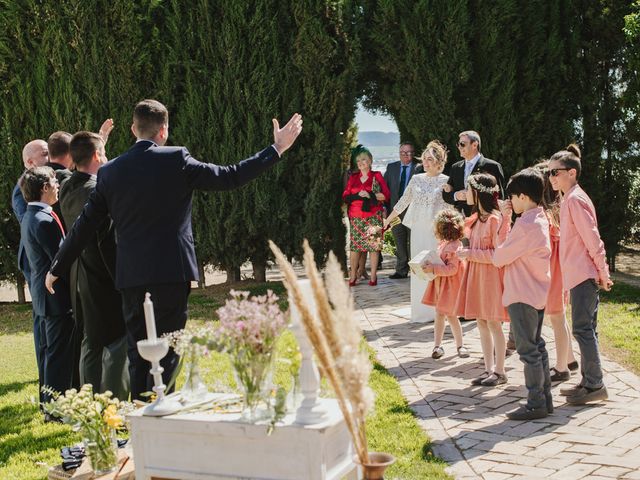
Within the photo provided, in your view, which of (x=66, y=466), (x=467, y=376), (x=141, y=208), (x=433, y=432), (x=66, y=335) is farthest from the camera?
(x=467, y=376)

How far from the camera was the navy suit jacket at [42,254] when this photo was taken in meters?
5.93

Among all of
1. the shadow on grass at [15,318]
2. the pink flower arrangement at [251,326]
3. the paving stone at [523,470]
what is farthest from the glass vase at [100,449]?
the shadow on grass at [15,318]

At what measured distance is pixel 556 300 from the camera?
21.2 ft

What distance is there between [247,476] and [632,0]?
999 centimetres

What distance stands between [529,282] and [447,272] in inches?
68.7

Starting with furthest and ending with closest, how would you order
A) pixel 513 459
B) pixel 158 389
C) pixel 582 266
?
pixel 582 266, pixel 513 459, pixel 158 389

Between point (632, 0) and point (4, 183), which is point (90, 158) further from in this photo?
point (632, 0)

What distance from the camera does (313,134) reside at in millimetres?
11781

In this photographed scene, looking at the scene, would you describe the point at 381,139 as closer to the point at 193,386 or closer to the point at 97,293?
the point at 97,293

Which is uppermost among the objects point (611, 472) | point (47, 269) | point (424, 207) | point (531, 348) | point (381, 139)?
point (381, 139)

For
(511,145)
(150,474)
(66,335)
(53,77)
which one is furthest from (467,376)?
(53,77)

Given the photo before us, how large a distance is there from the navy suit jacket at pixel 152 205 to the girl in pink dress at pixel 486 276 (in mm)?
2584

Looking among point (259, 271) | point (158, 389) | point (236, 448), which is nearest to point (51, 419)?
point (158, 389)

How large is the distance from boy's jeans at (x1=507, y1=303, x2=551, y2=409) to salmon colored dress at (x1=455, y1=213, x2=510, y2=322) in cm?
91
